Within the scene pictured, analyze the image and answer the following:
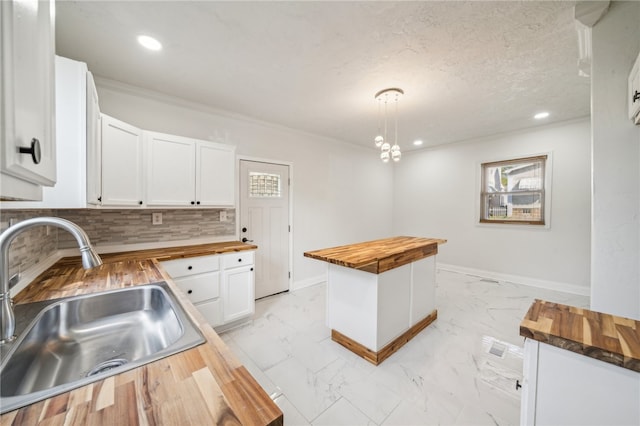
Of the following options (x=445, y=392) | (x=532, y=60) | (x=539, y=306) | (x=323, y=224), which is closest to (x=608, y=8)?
(x=532, y=60)

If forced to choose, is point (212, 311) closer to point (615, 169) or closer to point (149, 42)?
point (149, 42)

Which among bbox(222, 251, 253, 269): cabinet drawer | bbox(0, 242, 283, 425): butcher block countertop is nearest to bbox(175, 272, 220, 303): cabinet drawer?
bbox(222, 251, 253, 269): cabinet drawer

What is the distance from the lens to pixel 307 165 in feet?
13.0

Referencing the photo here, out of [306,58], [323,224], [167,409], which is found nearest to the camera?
[167,409]

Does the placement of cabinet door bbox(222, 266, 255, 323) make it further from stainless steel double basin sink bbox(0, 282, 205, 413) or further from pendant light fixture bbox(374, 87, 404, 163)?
pendant light fixture bbox(374, 87, 404, 163)

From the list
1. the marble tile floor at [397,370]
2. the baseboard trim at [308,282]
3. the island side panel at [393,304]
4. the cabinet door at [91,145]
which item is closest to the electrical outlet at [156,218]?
the cabinet door at [91,145]

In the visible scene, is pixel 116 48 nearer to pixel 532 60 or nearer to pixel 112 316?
pixel 112 316

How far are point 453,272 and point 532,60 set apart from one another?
3.69 metres

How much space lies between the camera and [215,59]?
2.01 metres

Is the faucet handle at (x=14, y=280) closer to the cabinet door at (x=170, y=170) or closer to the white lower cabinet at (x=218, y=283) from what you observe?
the white lower cabinet at (x=218, y=283)

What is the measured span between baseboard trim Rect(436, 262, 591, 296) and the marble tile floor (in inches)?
20.1

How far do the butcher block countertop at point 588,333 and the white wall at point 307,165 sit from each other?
3.14m

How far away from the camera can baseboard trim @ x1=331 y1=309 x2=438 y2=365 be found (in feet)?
6.75

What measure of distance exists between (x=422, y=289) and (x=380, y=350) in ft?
2.80
